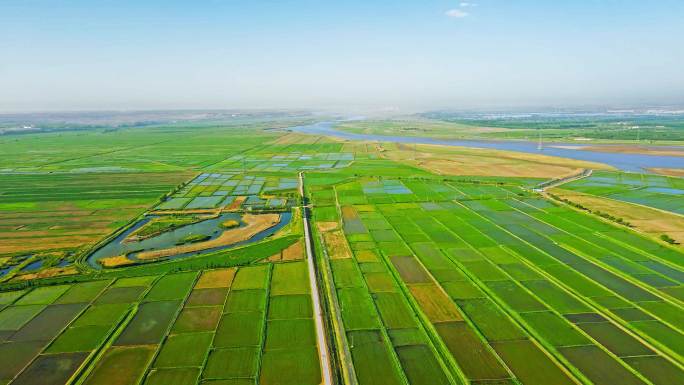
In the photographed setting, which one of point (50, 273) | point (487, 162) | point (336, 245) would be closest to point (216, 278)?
point (336, 245)

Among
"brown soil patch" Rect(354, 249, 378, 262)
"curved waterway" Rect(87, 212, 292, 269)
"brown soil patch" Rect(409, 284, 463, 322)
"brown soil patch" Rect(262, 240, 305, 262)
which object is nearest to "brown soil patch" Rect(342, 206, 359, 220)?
"curved waterway" Rect(87, 212, 292, 269)

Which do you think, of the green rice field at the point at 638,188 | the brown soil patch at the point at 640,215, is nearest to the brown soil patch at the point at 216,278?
the brown soil patch at the point at 640,215

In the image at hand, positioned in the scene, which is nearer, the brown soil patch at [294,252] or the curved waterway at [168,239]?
the brown soil patch at [294,252]

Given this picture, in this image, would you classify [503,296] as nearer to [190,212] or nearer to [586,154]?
[190,212]

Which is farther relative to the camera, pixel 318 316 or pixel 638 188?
pixel 638 188

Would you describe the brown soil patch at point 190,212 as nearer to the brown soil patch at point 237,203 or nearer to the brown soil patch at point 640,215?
the brown soil patch at point 237,203

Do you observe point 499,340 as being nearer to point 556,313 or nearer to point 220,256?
point 556,313
